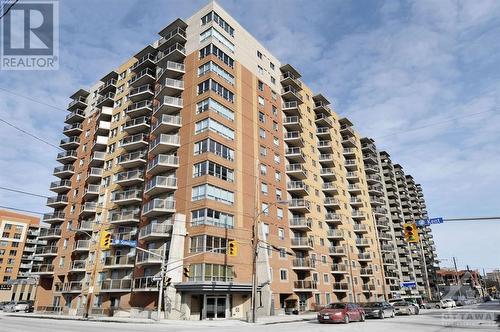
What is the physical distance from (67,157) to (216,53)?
37871 millimetres

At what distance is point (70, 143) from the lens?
65.8 meters

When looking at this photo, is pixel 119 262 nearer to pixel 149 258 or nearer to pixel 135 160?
pixel 149 258

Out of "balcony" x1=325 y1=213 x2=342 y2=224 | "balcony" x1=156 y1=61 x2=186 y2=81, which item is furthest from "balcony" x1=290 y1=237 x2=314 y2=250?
"balcony" x1=156 y1=61 x2=186 y2=81

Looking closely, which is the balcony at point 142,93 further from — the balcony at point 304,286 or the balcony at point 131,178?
the balcony at point 304,286

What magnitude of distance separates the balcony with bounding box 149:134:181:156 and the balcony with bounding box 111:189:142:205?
7132 millimetres

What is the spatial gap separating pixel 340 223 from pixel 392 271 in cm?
3206

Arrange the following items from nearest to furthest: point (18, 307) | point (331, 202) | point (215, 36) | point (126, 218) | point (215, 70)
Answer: point (215, 70)
point (126, 218)
point (215, 36)
point (18, 307)
point (331, 202)

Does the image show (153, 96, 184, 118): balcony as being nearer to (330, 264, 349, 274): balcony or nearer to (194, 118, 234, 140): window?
(194, 118, 234, 140): window

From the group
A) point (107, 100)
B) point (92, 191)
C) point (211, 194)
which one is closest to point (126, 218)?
point (92, 191)

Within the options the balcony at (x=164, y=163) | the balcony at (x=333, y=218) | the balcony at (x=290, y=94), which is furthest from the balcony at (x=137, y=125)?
the balcony at (x=333, y=218)

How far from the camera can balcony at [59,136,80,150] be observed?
6594 centimetres

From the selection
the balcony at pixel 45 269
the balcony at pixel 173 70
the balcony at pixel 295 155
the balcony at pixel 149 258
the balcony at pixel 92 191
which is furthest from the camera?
the balcony at pixel 45 269

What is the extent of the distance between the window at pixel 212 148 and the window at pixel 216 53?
12937 millimetres

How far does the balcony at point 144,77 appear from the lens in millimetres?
52125
